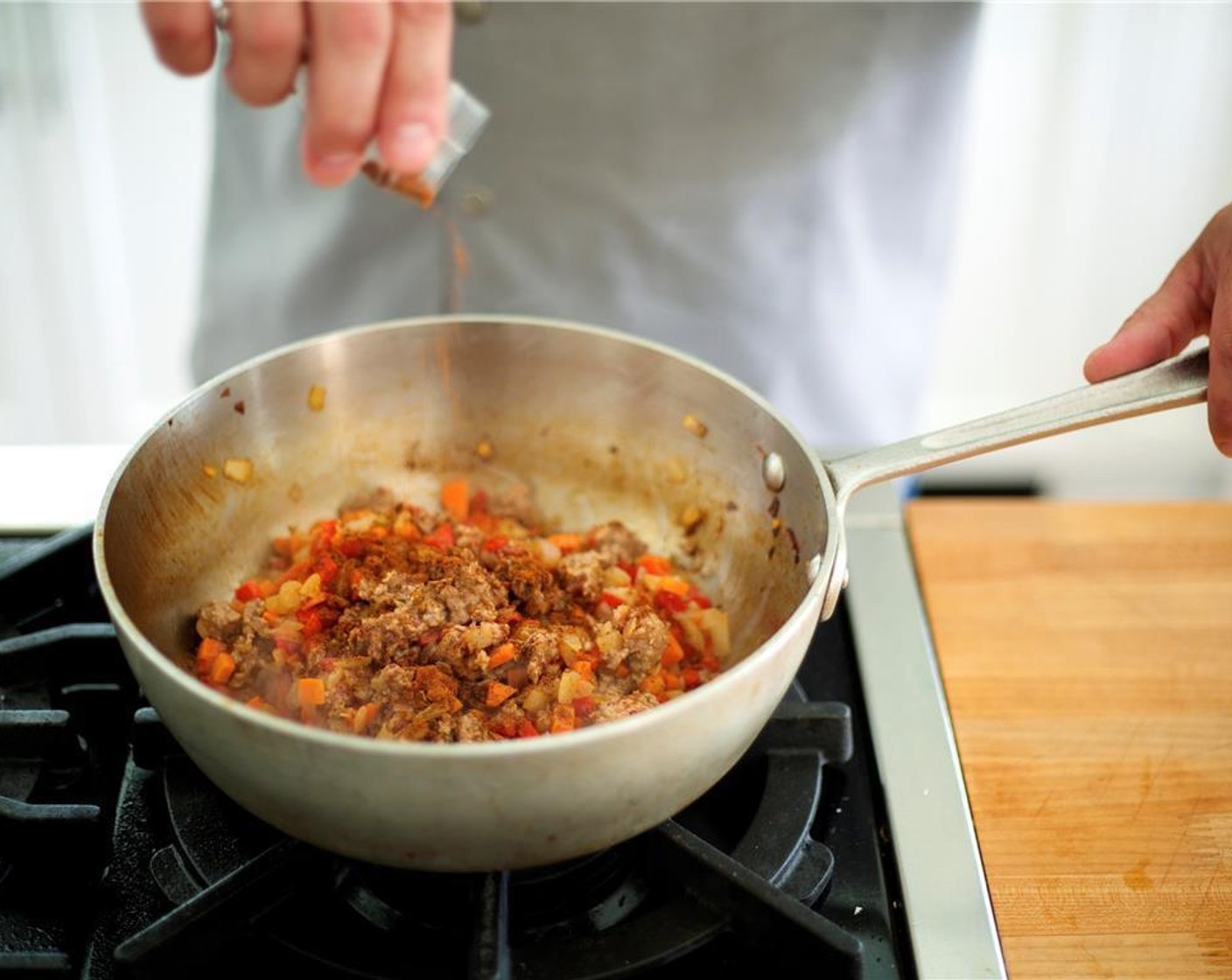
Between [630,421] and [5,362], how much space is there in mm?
1769

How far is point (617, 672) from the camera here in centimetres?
87

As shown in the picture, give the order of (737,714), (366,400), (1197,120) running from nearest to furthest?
(737,714)
(366,400)
(1197,120)

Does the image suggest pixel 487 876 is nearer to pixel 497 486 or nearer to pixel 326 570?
pixel 326 570

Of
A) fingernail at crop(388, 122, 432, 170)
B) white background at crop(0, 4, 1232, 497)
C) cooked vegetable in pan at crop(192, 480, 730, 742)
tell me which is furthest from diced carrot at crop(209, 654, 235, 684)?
white background at crop(0, 4, 1232, 497)

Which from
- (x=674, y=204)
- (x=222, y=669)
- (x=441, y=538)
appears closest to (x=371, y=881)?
(x=222, y=669)

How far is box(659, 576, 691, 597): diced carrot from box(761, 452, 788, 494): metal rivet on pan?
0.38 ft

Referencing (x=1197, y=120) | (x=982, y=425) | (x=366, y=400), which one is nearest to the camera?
(x=982, y=425)

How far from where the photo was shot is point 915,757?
83 centimetres

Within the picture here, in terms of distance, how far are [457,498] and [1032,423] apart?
513 millimetres

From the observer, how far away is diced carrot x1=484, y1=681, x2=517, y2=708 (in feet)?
2.64

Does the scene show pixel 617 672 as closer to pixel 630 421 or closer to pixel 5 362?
pixel 630 421

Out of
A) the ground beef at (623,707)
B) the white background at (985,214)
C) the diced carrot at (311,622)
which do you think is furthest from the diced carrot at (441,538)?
the white background at (985,214)

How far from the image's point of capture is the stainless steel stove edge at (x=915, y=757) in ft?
2.32

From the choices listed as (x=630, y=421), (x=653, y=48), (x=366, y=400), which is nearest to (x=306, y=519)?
(x=366, y=400)
